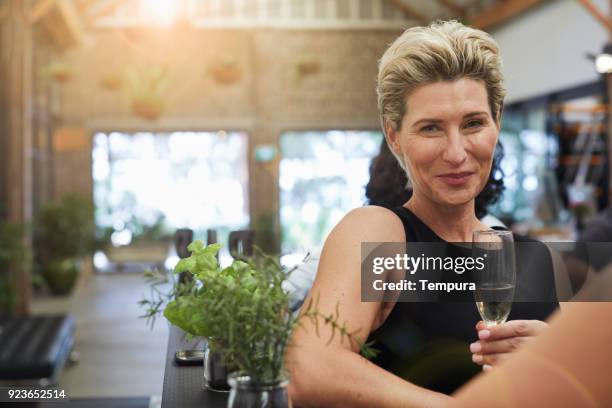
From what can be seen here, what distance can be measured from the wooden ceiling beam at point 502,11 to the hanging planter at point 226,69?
3477mm

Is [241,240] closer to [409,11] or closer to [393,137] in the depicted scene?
[393,137]

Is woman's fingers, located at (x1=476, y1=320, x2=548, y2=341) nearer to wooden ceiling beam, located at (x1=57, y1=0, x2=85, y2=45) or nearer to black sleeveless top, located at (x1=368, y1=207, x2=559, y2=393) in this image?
black sleeveless top, located at (x1=368, y1=207, x2=559, y2=393)

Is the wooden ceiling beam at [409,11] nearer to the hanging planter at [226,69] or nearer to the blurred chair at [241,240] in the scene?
the hanging planter at [226,69]

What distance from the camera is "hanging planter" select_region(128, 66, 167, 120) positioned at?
35.7 ft

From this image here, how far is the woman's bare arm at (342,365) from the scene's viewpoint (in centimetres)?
126

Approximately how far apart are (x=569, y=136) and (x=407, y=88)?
27.8 ft

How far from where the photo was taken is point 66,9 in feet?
32.0

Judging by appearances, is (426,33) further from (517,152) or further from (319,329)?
(517,152)

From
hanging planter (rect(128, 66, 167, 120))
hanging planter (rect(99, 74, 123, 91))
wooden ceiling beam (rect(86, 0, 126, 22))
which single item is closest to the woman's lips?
hanging planter (rect(128, 66, 167, 120))

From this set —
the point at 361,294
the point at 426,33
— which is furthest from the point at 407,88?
the point at 361,294

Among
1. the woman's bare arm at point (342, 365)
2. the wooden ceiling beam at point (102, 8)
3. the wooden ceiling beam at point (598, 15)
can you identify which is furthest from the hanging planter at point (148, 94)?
the woman's bare arm at point (342, 365)

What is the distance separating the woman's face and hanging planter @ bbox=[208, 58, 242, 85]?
978cm

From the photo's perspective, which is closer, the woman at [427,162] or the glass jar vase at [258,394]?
the glass jar vase at [258,394]

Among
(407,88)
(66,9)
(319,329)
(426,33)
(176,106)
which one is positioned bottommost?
(319,329)
